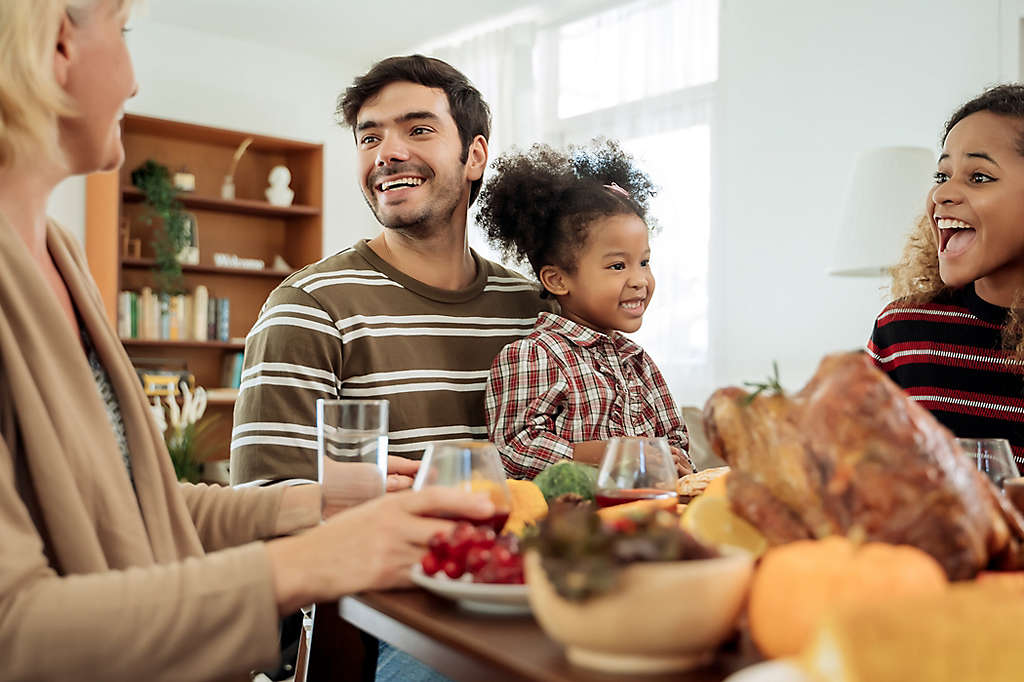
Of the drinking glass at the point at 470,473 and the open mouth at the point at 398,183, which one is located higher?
the open mouth at the point at 398,183

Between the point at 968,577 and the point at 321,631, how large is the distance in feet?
2.31

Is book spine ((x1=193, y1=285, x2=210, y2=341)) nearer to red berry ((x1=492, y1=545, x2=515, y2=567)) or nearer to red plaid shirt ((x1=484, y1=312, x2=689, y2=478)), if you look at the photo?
red plaid shirt ((x1=484, y1=312, x2=689, y2=478))

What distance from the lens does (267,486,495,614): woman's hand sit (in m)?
0.87

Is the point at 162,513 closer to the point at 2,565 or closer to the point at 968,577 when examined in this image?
the point at 2,565

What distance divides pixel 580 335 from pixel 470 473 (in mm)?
1158

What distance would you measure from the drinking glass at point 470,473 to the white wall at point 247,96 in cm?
521

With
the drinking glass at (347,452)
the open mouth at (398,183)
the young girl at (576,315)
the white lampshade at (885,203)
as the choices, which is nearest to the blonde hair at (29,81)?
the drinking glass at (347,452)

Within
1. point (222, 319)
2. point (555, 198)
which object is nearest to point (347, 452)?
point (555, 198)

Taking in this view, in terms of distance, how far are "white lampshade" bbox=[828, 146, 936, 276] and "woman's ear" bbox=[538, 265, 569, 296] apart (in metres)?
1.69

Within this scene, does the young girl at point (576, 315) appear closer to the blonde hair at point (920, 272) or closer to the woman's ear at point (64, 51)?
the blonde hair at point (920, 272)

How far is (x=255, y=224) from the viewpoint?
6480 mm

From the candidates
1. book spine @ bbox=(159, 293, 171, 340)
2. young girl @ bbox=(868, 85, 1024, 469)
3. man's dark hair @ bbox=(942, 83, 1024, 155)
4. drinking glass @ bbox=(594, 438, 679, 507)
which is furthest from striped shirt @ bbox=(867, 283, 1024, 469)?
book spine @ bbox=(159, 293, 171, 340)

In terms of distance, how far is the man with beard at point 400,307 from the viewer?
1928 mm

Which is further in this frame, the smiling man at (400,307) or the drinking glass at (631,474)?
the smiling man at (400,307)
